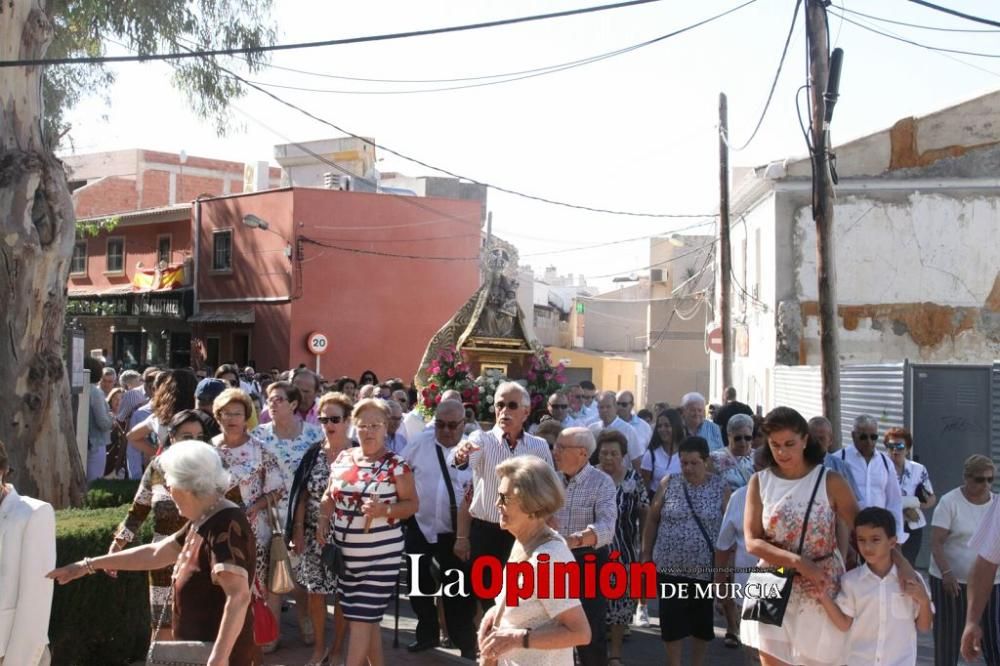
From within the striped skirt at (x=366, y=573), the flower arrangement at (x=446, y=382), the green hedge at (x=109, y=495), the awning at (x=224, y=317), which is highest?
the awning at (x=224, y=317)

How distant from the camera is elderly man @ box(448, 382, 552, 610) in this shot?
24.8 ft

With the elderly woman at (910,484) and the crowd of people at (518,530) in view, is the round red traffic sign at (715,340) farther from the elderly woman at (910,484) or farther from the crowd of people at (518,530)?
the crowd of people at (518,530)

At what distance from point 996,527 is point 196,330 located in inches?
1207

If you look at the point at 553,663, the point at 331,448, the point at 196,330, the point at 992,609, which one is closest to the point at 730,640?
the point at 992,609

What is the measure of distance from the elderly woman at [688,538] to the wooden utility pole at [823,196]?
4.97 m

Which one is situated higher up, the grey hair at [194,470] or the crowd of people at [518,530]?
the grey hair at [194,470]

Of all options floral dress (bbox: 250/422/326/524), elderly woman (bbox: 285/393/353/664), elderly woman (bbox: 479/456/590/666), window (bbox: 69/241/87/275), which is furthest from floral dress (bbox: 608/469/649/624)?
window (bbox: 69/241/87/275)

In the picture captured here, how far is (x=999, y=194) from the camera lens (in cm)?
2098

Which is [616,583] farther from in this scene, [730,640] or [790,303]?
[790,303]

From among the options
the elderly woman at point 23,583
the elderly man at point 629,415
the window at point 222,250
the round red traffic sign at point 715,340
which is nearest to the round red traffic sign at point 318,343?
the window at point 222,250

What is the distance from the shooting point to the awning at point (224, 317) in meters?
32.4

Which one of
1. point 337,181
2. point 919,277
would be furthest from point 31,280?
point 337,181

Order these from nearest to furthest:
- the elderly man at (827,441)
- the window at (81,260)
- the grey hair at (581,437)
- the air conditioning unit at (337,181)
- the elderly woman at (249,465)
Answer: the grey hair at (581,437) < the elderly woman at (249,465) < the elderly man at (827,441) < the air conditioning unit at (337,181) < the window at (81,260)

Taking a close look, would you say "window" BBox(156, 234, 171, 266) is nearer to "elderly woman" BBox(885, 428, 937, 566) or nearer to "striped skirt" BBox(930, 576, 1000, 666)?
"elderly woman" BBox(885, 428, 937, 566)
